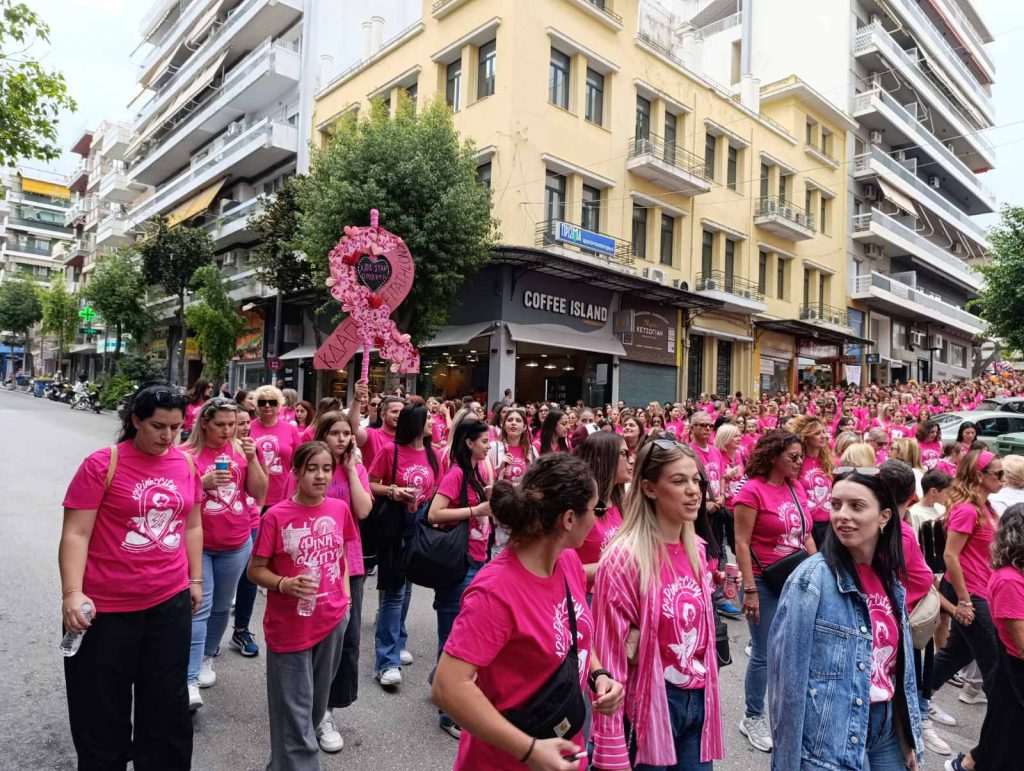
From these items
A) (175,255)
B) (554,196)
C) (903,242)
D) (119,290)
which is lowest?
(119,290)

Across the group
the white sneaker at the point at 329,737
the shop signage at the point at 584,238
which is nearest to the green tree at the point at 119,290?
the shop signage at the point at 584,238

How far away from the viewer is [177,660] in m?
2.93

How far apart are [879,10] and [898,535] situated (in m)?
40.5

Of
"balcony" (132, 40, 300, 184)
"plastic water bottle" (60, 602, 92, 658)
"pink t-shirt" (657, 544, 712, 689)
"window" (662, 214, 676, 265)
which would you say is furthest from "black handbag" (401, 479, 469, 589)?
"balcony" (132, 40, 300, 184)

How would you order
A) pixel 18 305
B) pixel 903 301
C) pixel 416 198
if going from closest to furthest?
pixel 416 198
pixel 903 301
pixel 18 305

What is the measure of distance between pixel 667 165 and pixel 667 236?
2.77 metres

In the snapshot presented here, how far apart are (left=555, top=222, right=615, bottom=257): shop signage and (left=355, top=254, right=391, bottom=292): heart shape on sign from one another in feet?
32.6

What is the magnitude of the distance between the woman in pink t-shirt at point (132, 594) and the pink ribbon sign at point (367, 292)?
17.8 ft

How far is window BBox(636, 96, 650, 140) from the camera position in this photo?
849 inches

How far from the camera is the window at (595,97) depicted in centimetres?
2017

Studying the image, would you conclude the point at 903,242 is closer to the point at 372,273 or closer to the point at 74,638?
the point at 372,273

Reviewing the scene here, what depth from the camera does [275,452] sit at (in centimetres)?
502

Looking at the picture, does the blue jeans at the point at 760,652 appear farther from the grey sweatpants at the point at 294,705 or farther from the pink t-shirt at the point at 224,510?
the pink t-shirt at the point at 224,510

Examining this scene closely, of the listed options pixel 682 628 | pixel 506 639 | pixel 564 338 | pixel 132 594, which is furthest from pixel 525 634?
pixel 564 338
